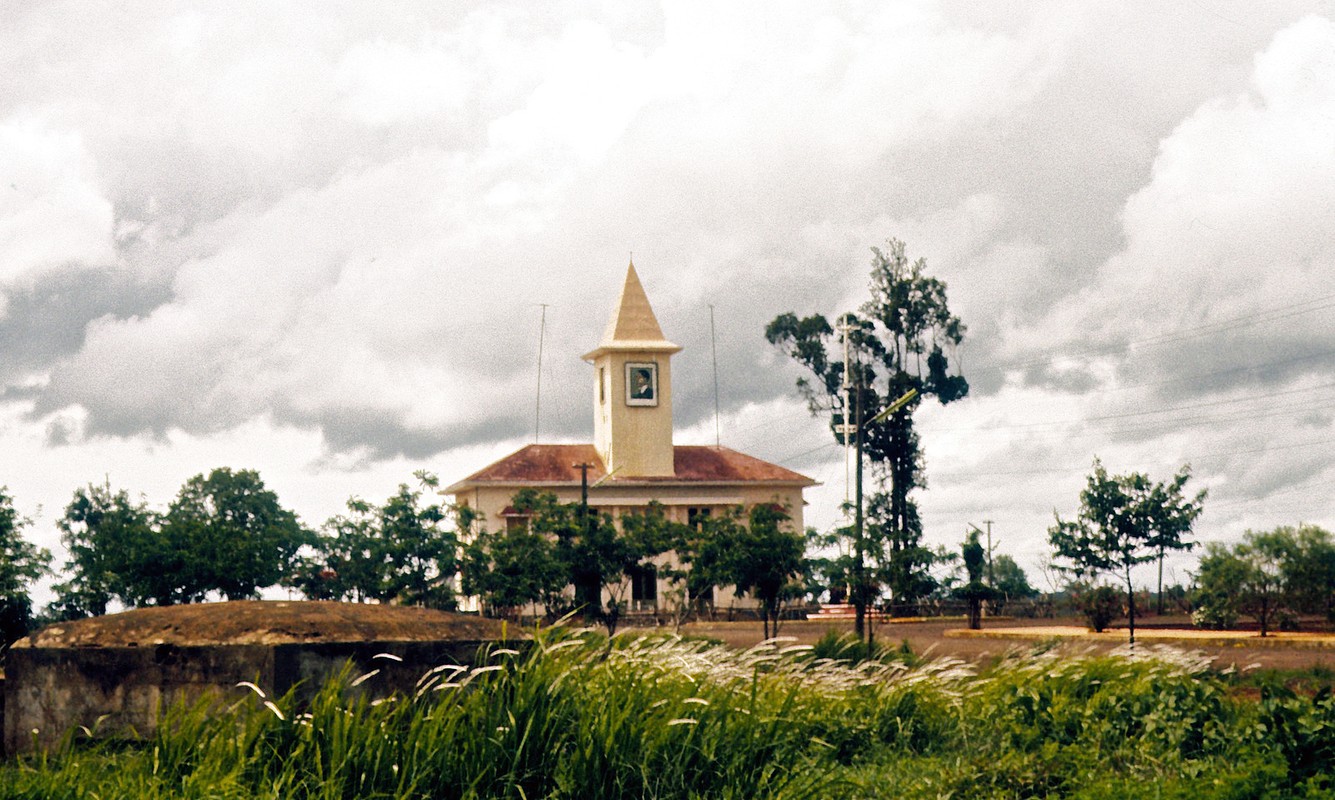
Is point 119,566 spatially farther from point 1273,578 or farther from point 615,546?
point 1273,578

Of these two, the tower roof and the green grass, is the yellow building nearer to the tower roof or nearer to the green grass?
the tower roof

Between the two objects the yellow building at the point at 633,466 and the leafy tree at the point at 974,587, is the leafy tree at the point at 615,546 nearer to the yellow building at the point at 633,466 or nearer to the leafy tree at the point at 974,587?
the leafy tree at the point at 974,587

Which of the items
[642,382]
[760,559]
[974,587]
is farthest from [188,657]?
[642,382]

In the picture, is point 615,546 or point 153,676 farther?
point 615,546

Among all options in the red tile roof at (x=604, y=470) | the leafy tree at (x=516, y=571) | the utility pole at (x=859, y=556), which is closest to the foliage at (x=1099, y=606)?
the utility pole at (x=859, y=556)

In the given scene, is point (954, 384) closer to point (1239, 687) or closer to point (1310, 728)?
point (1239, 687)

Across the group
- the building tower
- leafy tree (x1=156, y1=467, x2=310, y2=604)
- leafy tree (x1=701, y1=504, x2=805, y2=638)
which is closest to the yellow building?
the building tower

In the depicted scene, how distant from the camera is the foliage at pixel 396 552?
40.5 meters

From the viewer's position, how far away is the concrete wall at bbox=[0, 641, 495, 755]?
827cm

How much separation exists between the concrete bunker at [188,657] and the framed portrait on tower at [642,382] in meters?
54.4

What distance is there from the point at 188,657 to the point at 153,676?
27 centimetres

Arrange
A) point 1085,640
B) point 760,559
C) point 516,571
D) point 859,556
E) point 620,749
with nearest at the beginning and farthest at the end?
point 620,749
point 1085,640
point 859,556
point 760,559
point 516,571

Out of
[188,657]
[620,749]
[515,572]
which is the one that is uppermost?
[515,572]

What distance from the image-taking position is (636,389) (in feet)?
209
